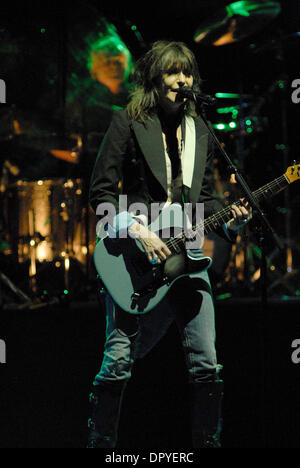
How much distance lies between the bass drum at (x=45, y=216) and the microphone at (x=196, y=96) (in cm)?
412

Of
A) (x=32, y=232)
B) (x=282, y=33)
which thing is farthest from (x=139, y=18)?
(x=32, y=232)

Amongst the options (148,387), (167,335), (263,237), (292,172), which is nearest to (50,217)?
(167,335)

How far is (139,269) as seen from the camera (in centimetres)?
237

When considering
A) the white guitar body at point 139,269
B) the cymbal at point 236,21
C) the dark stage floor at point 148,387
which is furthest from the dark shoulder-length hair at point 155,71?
the cymbal at point 236,21

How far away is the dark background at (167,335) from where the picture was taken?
9.27 feet

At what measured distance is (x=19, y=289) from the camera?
6352 millimetres

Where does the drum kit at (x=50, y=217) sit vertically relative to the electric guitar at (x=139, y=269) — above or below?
above

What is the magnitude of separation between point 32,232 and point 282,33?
3.81 metres

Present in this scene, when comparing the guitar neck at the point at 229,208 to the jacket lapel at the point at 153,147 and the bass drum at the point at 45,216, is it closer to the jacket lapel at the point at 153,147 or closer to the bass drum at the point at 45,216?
the jacket lapel at the point at 153,147

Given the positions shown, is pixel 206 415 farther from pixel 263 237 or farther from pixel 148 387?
pixel 148 387

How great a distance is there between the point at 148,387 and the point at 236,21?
3.99m
